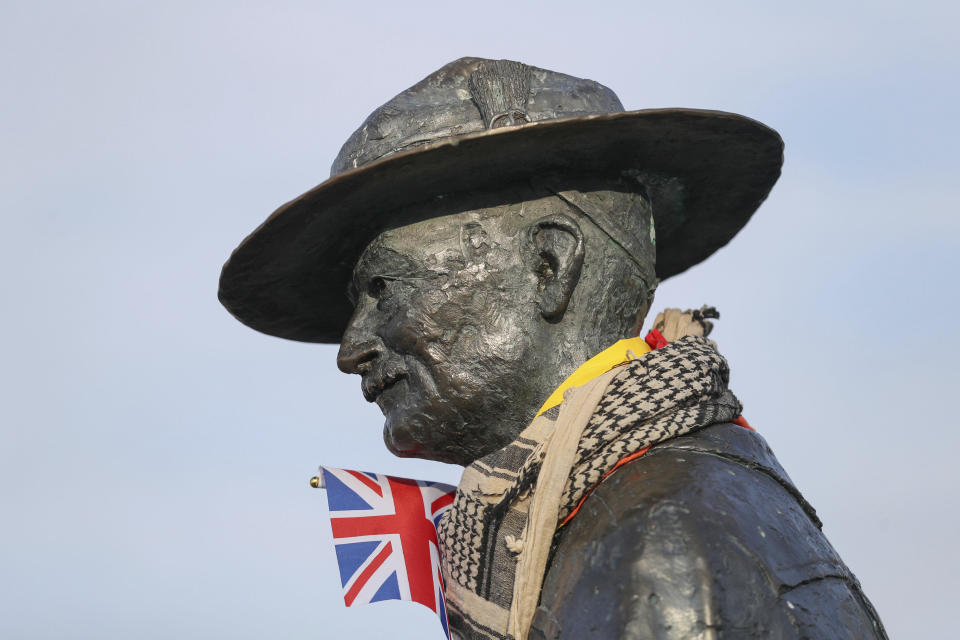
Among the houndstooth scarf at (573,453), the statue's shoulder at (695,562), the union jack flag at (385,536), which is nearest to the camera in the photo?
the statue's shoulder at (695,562)

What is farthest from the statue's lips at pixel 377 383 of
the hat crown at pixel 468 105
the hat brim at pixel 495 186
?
the hat crown at pixel 468 105

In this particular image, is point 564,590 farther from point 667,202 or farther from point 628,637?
point 667,202

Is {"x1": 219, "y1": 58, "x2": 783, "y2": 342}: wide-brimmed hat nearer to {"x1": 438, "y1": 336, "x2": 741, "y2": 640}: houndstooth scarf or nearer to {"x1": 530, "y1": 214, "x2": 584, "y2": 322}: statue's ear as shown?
{"x1": 530, "y1": 214, "x2": 584, "y2": 322}: statue's ear

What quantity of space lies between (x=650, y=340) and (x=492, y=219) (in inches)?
29.6

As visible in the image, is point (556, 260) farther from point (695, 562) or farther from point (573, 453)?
point (695, 562)

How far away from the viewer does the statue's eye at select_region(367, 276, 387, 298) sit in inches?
199

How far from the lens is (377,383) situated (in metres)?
5.02

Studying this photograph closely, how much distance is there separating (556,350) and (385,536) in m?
1.55

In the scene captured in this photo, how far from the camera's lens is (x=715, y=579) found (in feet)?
11.9

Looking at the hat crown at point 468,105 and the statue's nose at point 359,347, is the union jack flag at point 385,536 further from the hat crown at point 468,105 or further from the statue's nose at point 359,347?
the hat crown at point 468,105

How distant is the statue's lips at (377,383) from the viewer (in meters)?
4.95

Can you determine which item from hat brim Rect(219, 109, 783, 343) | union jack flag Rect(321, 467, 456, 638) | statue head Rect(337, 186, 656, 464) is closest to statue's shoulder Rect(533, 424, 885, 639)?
statue head Rect(337, 186, 656, 464)

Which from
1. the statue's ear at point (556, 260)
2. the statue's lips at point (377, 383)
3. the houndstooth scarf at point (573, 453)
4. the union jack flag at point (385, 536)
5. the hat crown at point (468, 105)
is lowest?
the union jack flag at point (385, 536)

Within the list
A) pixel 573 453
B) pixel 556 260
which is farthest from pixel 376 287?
pixel 573 453
